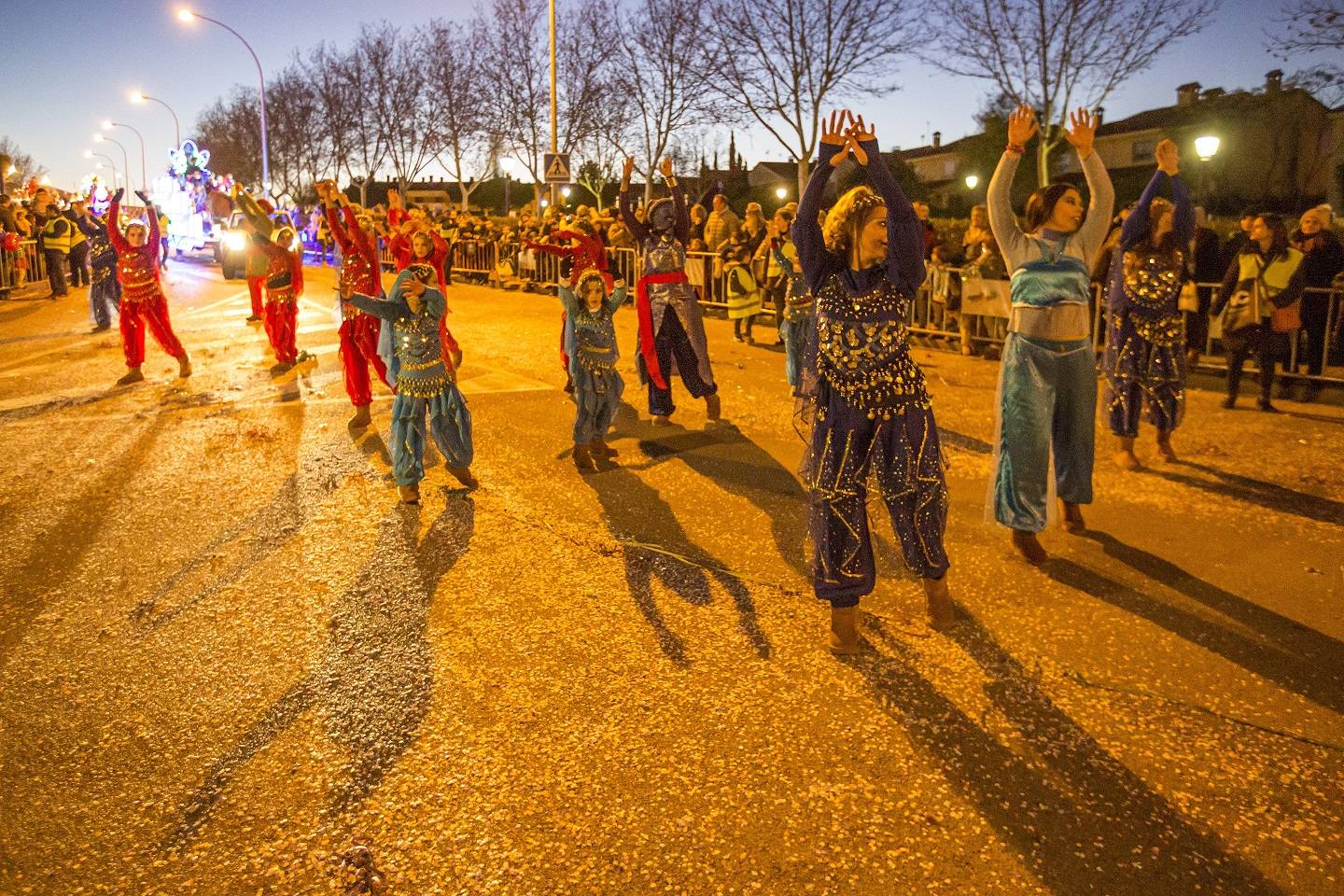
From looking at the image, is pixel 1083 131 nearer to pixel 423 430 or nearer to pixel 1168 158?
pixel 1168 158

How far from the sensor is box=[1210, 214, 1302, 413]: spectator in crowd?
8.84 meters

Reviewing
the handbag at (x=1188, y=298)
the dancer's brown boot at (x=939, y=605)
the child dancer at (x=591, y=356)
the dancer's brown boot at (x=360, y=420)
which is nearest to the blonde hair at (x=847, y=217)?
the dancer's brown boot at (x=939, y=605)

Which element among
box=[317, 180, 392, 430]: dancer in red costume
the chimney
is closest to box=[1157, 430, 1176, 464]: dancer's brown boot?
box=[317, 180, 392, 430]: dancer in red costume

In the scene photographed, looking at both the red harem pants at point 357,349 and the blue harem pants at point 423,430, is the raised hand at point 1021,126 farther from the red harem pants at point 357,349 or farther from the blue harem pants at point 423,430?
the red harem pants at point 357,349

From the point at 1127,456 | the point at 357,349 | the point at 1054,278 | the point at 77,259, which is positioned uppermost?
the point at 77,259

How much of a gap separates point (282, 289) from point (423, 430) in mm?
5976

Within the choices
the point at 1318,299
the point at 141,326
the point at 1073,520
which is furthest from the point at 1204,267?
the point at 141,326

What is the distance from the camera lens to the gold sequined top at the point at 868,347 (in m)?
4.07

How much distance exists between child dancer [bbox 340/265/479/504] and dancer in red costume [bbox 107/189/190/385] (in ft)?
18.1

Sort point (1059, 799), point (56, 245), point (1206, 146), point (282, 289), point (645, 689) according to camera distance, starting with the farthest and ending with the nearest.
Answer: point (56, 245) < point (1206, 146) < point (282, 289) < point (645, 689) < point (1059, 799)

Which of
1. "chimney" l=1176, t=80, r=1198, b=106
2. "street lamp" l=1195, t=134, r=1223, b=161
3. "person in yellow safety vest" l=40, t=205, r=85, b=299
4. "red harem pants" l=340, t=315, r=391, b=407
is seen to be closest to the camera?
"red harem pants" l=340, t=315, r=391, b=407

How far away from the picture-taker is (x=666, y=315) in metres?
8.72

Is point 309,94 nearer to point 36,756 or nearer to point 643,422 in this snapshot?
point 643,422

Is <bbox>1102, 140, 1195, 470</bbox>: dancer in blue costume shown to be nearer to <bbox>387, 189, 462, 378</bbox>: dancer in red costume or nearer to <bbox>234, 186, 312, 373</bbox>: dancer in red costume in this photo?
<bbox>387, 189, 462, 378</bbox>: dancer in red costume
